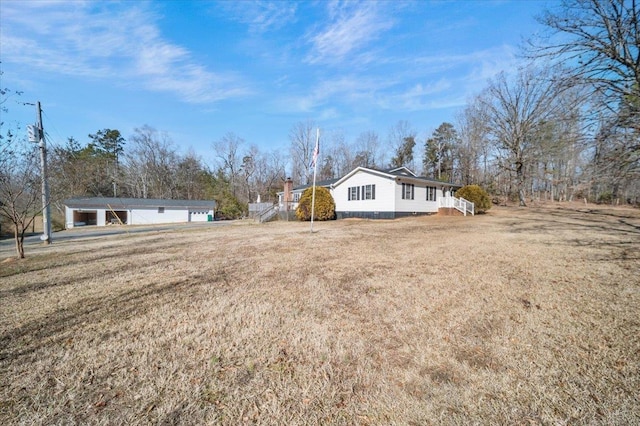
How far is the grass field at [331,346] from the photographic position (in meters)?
2.02

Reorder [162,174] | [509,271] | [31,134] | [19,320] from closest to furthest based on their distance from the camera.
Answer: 1. [19,320]
2. [509,271]
3. [31,134]
4. [162,174]

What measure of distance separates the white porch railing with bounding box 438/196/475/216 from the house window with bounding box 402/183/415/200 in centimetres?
338

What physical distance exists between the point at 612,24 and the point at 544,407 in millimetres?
10293

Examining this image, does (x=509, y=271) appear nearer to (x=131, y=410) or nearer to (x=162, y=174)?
(x=131, y=410)

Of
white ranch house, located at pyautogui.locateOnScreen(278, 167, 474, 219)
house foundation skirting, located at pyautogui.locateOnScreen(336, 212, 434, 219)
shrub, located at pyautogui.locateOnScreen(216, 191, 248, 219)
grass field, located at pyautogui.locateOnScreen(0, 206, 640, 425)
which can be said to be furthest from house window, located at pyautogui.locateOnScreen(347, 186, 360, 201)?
shrub, located at pyautogui.locateOnScreen(216, 191, 248, 219)

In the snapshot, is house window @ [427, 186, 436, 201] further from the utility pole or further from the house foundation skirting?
the utility pole

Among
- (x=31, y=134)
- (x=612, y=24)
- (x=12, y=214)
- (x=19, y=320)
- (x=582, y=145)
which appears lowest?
(x=19, y=320)

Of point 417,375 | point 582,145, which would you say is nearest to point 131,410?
point 417,375

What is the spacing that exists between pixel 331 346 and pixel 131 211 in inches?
1437

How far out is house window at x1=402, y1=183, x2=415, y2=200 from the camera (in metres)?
19.1

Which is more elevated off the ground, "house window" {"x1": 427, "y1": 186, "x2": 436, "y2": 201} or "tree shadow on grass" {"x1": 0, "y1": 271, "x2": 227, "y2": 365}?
"house window" {"x1": 427, "y1": 186, "x2": 436, "y2": 201}

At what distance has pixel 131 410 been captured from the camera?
2.01 metres

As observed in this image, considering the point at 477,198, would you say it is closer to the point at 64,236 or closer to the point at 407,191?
the point at 407,191

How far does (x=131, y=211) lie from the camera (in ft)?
101
